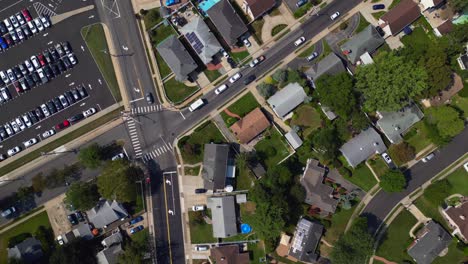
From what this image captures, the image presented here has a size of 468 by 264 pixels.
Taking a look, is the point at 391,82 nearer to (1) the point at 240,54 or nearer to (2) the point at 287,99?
(2) the point at 287,99

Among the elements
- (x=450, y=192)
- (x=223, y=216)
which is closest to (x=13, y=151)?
(x=223, y=216)

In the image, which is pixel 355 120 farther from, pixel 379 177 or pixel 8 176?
pixel 8 176

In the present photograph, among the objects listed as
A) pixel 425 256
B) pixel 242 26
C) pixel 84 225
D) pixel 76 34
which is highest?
pixel 76 34

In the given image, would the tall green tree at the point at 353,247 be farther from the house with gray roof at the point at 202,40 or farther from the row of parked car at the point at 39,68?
the row of parked car at the point at 39,68

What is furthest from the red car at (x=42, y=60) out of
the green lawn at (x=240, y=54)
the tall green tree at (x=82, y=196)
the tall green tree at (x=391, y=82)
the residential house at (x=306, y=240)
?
the tall green tree at (x=391, y=82)

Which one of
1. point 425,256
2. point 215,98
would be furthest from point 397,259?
point 215,98

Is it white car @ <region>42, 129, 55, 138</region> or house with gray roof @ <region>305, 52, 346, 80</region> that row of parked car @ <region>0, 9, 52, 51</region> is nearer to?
white car @ <region>42, 129, 55, 138</region>
